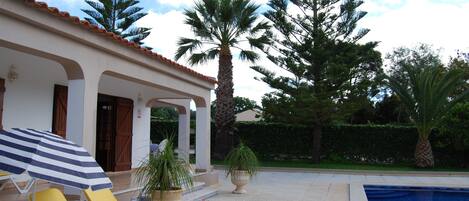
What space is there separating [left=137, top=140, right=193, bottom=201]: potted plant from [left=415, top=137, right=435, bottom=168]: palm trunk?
15.3 meters

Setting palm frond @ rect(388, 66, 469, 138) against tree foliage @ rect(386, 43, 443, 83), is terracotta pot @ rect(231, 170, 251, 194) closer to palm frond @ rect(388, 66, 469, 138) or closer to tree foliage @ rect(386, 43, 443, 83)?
palm frond @ rect(388, 66, 469, 138)

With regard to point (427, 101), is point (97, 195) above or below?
below

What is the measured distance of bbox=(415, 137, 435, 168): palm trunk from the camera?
1877 cm

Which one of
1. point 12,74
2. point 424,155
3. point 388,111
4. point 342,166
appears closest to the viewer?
point 12,74

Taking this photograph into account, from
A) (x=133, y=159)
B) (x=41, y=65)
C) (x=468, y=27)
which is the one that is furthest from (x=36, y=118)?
(x=468, y=27)

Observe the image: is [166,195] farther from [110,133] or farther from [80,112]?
[110,133]

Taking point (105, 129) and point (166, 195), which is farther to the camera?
point (105, 129)

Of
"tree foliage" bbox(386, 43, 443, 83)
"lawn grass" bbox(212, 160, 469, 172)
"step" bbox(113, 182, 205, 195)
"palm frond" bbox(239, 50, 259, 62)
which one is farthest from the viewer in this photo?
"tree foliage" bbox(386, 43, 443, 83)

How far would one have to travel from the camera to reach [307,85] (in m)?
20.2

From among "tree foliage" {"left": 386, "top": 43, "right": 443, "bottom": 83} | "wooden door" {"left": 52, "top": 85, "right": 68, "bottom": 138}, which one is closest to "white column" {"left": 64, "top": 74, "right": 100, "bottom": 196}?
"wooden door" {"left": 52, "top": 85, "right": 68, "bottom": 138}

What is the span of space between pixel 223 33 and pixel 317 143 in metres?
6.51

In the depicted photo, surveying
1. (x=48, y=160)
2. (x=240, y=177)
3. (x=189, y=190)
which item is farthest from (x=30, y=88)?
(x=48, y=160)

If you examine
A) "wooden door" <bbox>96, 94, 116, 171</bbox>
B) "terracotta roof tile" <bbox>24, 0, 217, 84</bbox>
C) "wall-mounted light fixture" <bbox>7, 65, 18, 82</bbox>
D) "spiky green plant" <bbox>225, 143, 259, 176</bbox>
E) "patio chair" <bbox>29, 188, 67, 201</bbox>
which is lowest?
"patio chair" <bbox>29, 188, 67, 201</bbox>

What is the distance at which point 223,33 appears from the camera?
1916 centimetres
